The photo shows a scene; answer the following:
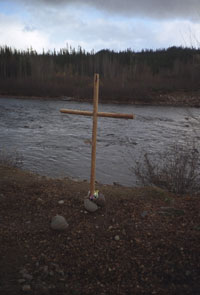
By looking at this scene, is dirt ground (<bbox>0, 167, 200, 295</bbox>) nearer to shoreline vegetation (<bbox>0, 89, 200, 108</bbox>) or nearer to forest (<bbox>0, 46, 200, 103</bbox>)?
forest (<bbox>0, 46, 200, 103</bbox>)

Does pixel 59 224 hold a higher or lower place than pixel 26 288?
higher

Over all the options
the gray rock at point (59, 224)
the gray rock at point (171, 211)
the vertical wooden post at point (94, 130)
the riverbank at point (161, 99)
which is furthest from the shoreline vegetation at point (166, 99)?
the gray rock at point (59, 224)

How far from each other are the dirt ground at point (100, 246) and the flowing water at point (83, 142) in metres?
2.43

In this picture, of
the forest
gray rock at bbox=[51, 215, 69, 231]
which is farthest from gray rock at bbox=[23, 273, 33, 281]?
the forest

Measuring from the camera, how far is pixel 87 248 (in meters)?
3.46

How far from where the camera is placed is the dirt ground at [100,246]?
295cm

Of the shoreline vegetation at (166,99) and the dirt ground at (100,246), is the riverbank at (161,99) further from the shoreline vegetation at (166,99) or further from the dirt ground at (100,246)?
the dirt ground at (100,246)

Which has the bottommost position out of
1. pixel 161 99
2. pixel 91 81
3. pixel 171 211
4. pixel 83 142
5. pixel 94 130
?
pixel 83 142

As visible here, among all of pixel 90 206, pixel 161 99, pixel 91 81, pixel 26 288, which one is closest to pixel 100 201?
pixel 90 206

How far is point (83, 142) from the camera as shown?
46.2 ft

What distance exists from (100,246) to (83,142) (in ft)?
35.2

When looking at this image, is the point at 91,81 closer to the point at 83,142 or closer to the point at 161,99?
the point at 161,99

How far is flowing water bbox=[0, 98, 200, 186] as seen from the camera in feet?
30.1

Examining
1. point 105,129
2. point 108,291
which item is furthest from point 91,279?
point 105,129
